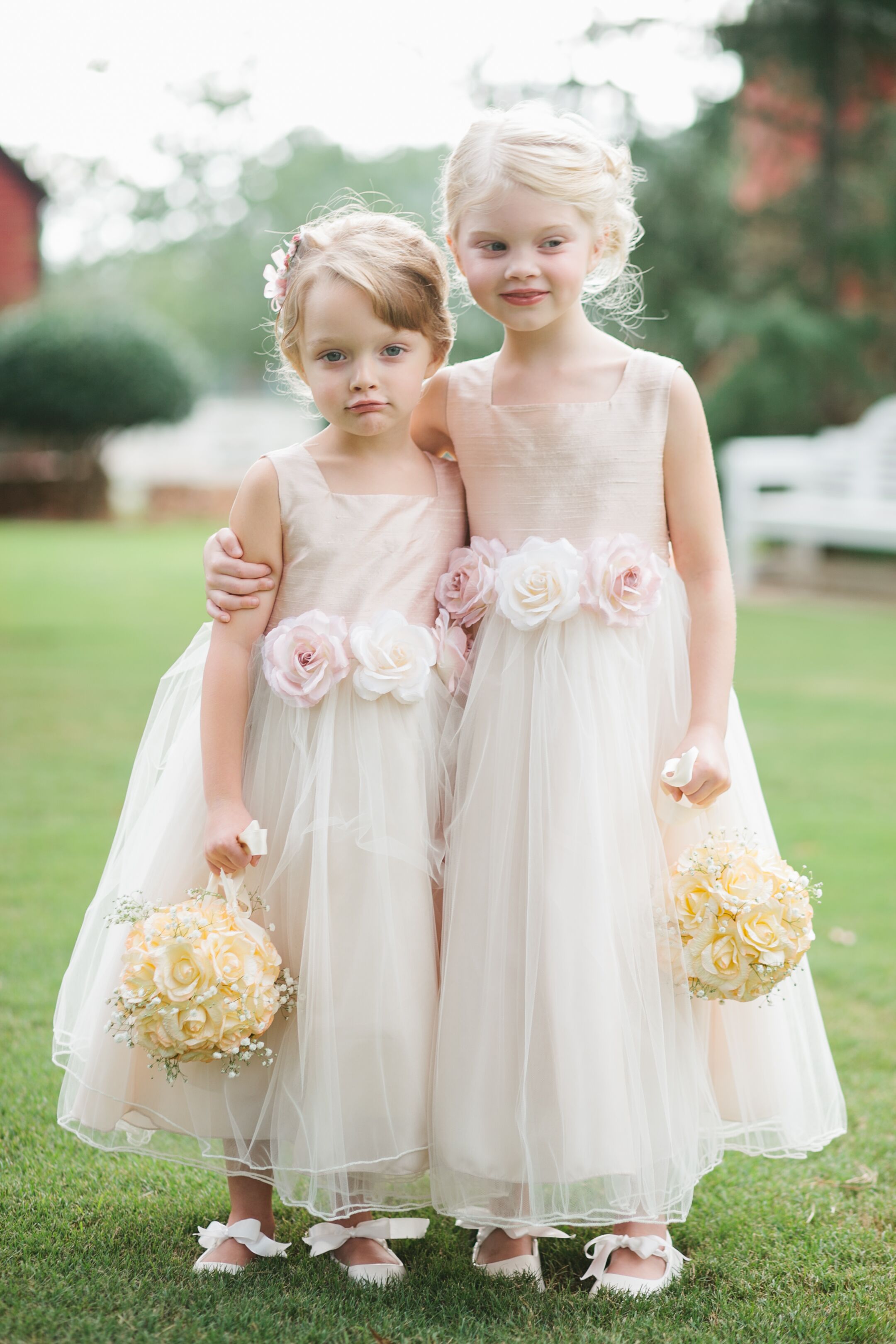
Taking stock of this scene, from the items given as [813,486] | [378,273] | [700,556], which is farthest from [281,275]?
[813,486]

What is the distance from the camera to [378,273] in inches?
78.8

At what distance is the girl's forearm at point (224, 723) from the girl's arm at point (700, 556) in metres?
0.68

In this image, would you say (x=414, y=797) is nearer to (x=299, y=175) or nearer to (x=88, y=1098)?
(x=88, y=1098)

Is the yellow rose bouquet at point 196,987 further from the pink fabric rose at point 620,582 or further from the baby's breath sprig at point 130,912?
the pink fabric rose at point 620,582

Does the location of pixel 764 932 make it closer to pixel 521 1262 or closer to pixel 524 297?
pixel 521 1262

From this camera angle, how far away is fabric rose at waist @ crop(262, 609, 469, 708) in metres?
1.98

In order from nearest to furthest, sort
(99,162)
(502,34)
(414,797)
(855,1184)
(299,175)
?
(414,797) < (855,1184) < (502,34) < (99,162) < (299,175)

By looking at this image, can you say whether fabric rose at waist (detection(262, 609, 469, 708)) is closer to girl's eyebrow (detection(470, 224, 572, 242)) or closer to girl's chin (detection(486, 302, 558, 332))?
girl's chin (detection(486, 302, 558, 332))

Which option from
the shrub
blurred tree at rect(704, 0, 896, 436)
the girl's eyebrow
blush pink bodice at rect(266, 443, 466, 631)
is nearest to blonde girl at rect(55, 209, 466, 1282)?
blush pink bodice at rect(266, 443, 466, 631)

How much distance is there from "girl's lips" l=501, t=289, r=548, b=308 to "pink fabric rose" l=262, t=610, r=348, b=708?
0.55 m

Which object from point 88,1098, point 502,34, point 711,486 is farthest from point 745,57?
point 88,1098

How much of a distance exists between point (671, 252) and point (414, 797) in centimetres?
1093

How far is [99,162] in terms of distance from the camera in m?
27.1

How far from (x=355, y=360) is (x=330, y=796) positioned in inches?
26.1
